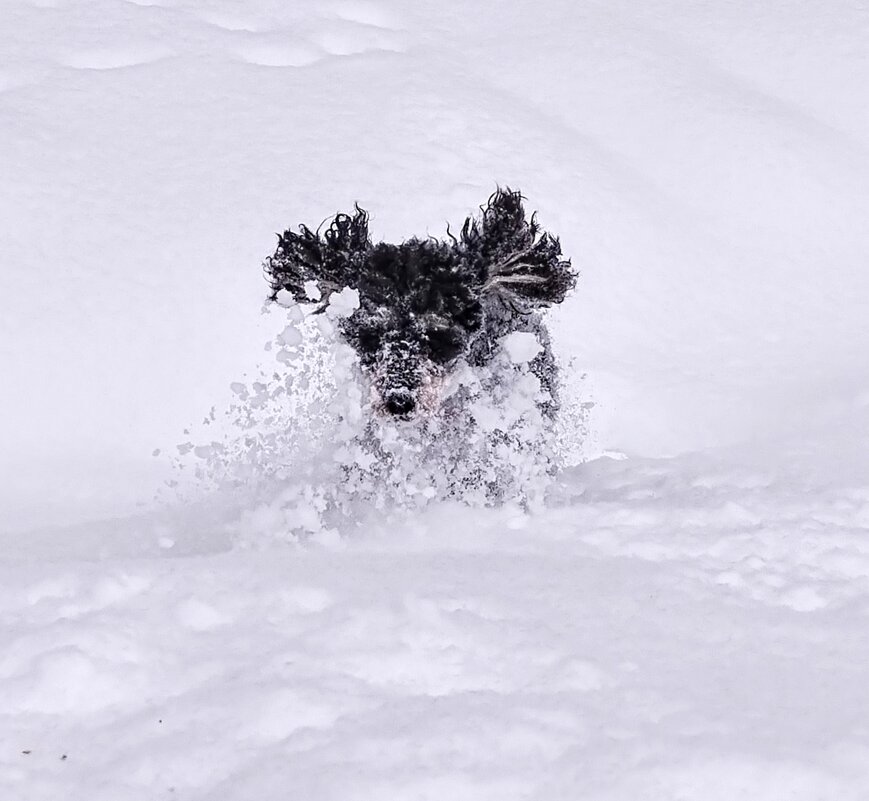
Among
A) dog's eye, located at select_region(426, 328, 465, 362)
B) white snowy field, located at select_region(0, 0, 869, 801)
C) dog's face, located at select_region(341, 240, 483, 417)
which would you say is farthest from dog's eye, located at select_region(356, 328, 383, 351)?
white snowy field, located at select_region(0, 0, 869, 801)

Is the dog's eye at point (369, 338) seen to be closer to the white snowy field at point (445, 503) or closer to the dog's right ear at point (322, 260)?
the dog's right ear at point (322, 260)

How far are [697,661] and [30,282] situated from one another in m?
3.36

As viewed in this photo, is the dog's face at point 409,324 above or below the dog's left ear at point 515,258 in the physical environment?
below

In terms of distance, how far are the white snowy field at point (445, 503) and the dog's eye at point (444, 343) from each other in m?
0.56

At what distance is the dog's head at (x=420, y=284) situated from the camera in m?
3.19

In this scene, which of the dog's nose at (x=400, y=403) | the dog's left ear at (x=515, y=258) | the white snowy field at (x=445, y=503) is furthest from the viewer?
the dog's left ear at (x=515, y=258)

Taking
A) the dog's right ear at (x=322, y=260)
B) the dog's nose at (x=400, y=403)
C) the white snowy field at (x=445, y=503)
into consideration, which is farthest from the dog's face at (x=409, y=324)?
the white snowy field at (x=445, y=503)

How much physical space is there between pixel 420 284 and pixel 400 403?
16.3 inches

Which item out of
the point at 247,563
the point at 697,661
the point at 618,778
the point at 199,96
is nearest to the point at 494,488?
the point at 247,563

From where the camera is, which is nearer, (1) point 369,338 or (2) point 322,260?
(1) point 369,338

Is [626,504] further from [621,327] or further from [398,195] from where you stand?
[398,195]

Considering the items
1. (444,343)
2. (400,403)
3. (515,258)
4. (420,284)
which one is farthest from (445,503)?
(515,258)

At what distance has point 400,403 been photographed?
10.4 feet

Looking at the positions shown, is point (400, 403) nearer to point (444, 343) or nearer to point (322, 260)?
point (444, 343)
